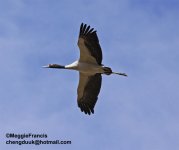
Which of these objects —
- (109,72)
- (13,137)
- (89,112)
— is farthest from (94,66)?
(13,137)

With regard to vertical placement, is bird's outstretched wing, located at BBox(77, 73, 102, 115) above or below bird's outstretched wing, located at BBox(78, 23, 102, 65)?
below

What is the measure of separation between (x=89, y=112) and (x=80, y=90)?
0.92 m

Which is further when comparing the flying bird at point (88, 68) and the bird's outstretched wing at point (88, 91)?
the bird's outstretched wing at point (88, 91)

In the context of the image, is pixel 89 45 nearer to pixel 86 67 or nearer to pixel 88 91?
pixel 86 67

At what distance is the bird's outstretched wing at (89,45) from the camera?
786 inches

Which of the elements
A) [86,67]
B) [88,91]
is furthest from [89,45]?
[88,91]

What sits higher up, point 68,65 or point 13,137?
point 68,65

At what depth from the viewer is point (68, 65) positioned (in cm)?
2091

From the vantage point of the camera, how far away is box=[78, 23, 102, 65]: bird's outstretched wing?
1997cm

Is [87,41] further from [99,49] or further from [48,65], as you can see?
[48,65]

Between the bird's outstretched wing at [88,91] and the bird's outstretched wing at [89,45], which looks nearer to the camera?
the bird's outstretched wing at [89,45]

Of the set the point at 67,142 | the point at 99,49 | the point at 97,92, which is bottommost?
the point at 67,142

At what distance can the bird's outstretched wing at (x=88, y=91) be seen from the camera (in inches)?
835

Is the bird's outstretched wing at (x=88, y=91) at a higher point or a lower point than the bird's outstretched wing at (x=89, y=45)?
lower
